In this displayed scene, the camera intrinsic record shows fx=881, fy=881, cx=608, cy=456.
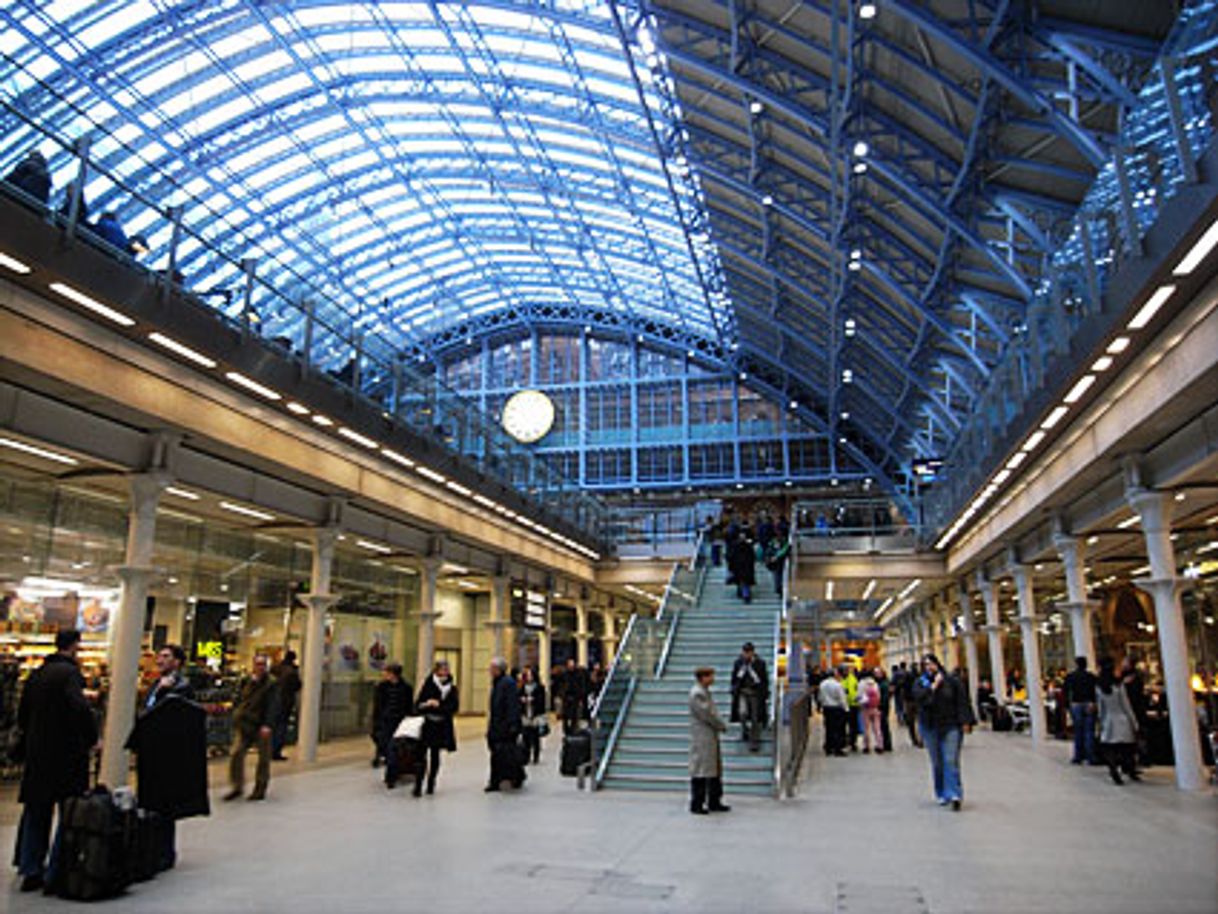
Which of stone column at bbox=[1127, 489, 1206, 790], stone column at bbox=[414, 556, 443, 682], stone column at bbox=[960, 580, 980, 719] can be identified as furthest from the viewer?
stone column at bbox=[960, 580, 980, 719]

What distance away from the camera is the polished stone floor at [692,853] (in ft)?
20.1

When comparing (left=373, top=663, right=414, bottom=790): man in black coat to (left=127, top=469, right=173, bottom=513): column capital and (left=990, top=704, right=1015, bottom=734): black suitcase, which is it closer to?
(left=127, top=469, right=173, bottom=513): column capital

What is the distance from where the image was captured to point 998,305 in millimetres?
22406

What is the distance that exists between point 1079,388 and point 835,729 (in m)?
9.27

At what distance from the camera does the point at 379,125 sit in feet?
110

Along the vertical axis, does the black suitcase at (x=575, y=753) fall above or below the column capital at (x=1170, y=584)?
below

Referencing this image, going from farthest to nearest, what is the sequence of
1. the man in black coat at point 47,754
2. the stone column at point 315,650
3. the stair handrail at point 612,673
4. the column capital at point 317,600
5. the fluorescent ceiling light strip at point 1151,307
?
the column capital at point 317,600
the stone column at point 315,650
the stair handrail at point 612,673
the fluorescent ceiling light strip at point 1151,307
the man in black coat at point 47,754

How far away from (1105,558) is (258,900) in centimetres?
2272

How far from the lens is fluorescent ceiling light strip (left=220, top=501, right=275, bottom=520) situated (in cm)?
1496

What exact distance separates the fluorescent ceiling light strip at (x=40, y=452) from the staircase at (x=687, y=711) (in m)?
8.62

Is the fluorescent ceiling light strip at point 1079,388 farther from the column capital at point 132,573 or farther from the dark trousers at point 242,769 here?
the column capital at point 132,573

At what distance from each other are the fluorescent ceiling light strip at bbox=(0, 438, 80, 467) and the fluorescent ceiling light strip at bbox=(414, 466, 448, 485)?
671 cm

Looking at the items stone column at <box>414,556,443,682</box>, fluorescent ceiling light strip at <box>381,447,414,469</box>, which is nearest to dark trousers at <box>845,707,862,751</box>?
stone column at <box>414,556,443,682</box>

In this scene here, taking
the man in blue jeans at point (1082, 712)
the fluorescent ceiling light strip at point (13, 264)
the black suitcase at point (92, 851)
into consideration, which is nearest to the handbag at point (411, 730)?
the black suitcase at point (92, 851)
